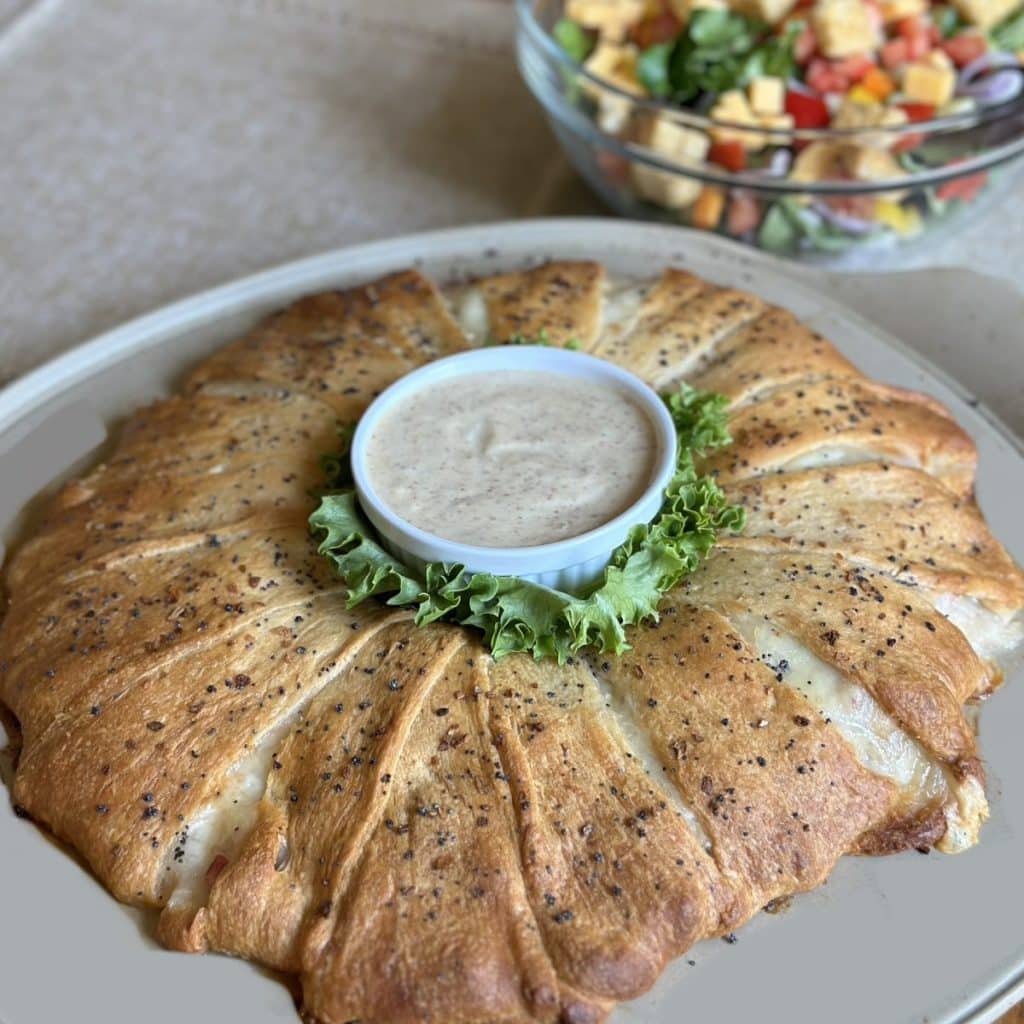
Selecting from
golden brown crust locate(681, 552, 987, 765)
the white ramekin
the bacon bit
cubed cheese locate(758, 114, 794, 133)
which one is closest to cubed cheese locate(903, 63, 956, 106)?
cubed cheese locate(758, 114, 794, 133)

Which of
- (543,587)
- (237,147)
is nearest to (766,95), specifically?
(237,147)

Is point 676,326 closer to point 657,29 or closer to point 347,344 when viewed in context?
point 347,344

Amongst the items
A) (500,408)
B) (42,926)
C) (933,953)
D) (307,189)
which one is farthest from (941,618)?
(307,189)

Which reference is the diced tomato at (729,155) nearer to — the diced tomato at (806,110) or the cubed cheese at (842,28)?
the diced tomato at (806,110)

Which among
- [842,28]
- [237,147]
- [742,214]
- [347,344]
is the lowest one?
[237,147]

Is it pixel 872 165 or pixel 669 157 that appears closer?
pixel 872 165

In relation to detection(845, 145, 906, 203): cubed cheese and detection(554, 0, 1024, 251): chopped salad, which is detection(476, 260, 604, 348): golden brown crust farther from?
detection(845, 145, 906, 203): cubed cheese

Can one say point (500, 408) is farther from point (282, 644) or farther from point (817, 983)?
point (817, 983)
